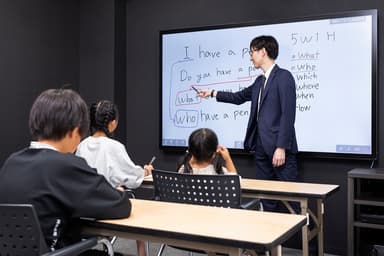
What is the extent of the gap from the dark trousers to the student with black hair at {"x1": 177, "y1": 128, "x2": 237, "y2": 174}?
33.3 inches

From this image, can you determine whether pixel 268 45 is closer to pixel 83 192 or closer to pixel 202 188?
pixel 202 188

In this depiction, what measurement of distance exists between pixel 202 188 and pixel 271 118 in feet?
4.17

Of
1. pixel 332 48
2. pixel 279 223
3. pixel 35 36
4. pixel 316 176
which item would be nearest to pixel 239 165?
pixel 316 176

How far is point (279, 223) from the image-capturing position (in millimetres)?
1481

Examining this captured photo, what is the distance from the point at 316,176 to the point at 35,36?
9.04 ft

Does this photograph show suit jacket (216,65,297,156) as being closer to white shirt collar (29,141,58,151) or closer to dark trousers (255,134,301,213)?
A: dark trousers (255,134,301,213)

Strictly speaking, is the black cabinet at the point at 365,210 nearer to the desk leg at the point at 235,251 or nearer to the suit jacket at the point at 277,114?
the suit jacket at the point at 277,114

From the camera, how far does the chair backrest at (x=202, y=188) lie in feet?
6.93

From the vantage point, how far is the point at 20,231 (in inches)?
56.4

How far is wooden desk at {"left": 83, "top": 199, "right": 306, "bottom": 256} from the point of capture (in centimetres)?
131

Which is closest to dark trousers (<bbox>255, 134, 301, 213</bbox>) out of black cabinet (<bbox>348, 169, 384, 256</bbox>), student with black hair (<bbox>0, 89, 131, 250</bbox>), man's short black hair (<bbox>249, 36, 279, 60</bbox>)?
black cabinet (<bbox>348, 169, 384, 256</bbox>)

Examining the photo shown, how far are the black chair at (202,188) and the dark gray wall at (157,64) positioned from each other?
4.80 ft

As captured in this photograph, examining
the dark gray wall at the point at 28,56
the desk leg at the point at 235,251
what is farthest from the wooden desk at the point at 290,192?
the dark gray wall at the point at 28,56

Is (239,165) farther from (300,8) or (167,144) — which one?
(300,8)
